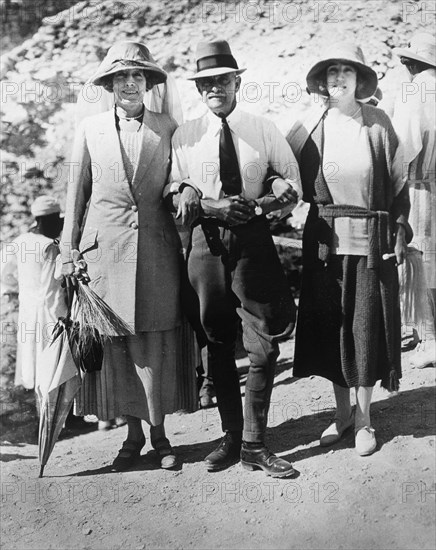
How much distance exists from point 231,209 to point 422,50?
1.49m

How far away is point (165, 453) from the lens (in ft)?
14.8

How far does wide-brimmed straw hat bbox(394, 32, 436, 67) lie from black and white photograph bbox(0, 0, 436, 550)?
2 centimetres

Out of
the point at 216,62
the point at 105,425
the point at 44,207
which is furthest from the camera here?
the point at 105,425

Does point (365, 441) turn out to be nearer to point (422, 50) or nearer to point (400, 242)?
point (400, 242)

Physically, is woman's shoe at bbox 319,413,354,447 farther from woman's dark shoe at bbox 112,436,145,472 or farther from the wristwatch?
the wristwatch

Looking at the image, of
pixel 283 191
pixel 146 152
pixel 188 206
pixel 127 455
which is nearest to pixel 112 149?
pixel 146 152

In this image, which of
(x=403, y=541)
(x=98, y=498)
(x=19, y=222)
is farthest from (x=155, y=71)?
(x=403, y=541)

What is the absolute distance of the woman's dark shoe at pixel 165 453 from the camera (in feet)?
14.6

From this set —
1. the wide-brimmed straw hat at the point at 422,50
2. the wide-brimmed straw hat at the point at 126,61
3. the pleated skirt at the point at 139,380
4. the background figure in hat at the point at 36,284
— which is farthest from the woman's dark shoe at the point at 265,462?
the wide-brimmed straw hat at the point at 422,50

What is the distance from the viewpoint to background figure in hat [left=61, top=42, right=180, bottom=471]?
14.1 feet

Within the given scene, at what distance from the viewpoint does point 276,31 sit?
4.79 metres

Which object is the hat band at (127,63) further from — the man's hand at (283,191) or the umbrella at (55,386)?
the umbrella at (55,386)

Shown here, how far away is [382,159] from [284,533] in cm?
205

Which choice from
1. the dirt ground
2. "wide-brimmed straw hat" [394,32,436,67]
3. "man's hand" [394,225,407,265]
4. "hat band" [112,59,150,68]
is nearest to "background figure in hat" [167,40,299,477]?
the dirt ground
